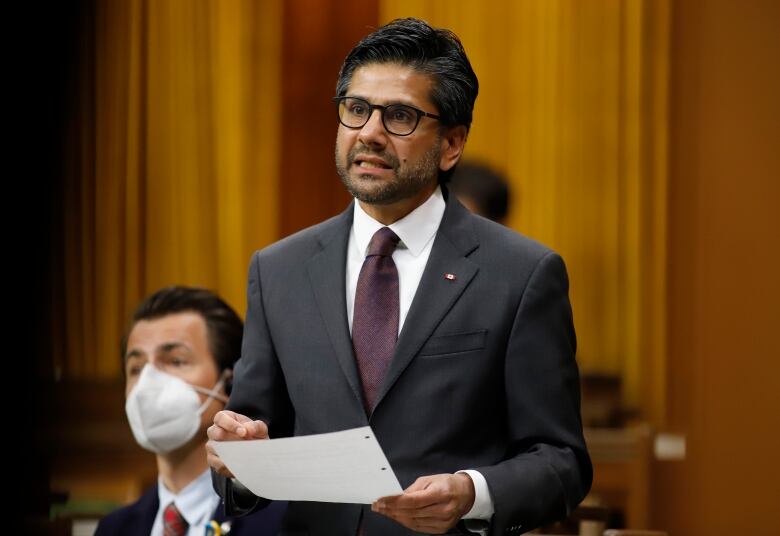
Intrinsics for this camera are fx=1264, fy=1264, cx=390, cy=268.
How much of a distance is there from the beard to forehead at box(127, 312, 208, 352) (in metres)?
1.05

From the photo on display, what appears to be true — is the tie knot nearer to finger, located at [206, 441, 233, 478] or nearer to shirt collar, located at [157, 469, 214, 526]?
finger, located at [206, 441, 233, 478]

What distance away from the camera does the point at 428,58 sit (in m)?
2.10

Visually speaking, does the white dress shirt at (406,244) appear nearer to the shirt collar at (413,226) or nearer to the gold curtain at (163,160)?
the shirt collar at (413,226)

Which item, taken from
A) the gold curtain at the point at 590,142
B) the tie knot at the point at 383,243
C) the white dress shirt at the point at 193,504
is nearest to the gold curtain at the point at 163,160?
the gold curtain at the point at 590,142

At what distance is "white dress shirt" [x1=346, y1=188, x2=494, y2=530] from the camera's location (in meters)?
2.11

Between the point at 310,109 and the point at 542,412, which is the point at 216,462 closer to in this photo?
the point at 542,412

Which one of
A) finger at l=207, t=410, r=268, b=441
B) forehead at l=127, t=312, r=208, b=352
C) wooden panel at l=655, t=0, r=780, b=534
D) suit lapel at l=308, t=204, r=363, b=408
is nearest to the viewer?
finger at l=207, t=410, r=268, b=441

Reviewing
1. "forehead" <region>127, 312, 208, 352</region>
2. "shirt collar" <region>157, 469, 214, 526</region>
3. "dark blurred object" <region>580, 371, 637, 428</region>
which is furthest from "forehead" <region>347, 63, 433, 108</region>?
"dark blurred object" <region>580, 371, 637, 428</region>

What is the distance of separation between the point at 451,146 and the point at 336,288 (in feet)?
1.05

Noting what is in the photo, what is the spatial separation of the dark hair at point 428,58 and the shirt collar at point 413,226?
5.9 inches

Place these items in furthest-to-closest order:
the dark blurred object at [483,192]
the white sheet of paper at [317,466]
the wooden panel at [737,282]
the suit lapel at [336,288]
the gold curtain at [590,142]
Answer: the gold curtain at [590,142] → the wooden panel at [737,282] → the dark blurred object at [483,192] → the suit lapel at [336,288] → the white sheet of paper at [317,466]

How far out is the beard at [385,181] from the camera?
2.05m

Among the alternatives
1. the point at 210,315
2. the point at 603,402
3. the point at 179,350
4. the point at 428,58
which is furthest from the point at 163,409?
the point at 603,402

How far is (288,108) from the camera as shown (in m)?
6.52
